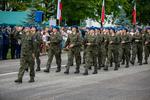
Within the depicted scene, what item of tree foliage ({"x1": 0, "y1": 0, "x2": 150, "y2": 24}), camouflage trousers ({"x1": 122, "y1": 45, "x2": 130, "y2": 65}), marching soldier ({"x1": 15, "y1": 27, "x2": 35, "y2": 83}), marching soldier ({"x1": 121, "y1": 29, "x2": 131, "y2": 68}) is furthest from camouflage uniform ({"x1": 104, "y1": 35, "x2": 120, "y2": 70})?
tree foliage ({"x1": 0, "y1": 0, "x2": 150, "y2": 24})

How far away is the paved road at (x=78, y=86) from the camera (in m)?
13.7

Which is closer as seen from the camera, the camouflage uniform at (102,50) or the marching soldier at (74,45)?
the marching soldier at (74,45)

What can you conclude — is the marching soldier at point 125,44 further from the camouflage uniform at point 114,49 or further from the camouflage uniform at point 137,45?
the camouflage uniform at point 114,49

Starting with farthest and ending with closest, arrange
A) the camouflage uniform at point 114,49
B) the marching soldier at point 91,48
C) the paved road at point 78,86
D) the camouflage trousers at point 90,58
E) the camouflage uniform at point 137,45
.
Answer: the camouflage uniform at point 137,45
the camouflage uniform at point 114,49
the marching soldier at point 91,48
the camouflage trousers at point 90,58
the paved road at point 78,86

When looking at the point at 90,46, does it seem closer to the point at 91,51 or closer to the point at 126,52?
the point at 91,51

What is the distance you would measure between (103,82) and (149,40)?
9.26m

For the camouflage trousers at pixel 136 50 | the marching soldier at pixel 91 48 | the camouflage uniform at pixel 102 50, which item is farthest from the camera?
the camouflage trousers at pixel 136 50

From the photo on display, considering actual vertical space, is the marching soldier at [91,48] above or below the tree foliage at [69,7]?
below

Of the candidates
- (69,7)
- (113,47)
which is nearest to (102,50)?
(113,47)

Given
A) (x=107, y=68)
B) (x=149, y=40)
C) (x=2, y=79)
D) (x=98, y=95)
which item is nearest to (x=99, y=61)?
(x=107, y=68)

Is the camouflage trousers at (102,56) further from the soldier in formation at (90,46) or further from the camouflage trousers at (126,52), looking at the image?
the camouflage trousers at (126,52)

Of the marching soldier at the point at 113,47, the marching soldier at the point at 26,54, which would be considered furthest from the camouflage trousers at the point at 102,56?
the marching soldier at the point at 26,54

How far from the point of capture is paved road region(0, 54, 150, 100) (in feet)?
45.1

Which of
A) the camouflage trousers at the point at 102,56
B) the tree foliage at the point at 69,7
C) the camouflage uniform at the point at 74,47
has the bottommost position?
the camouflage trousers at the point at 102,56
